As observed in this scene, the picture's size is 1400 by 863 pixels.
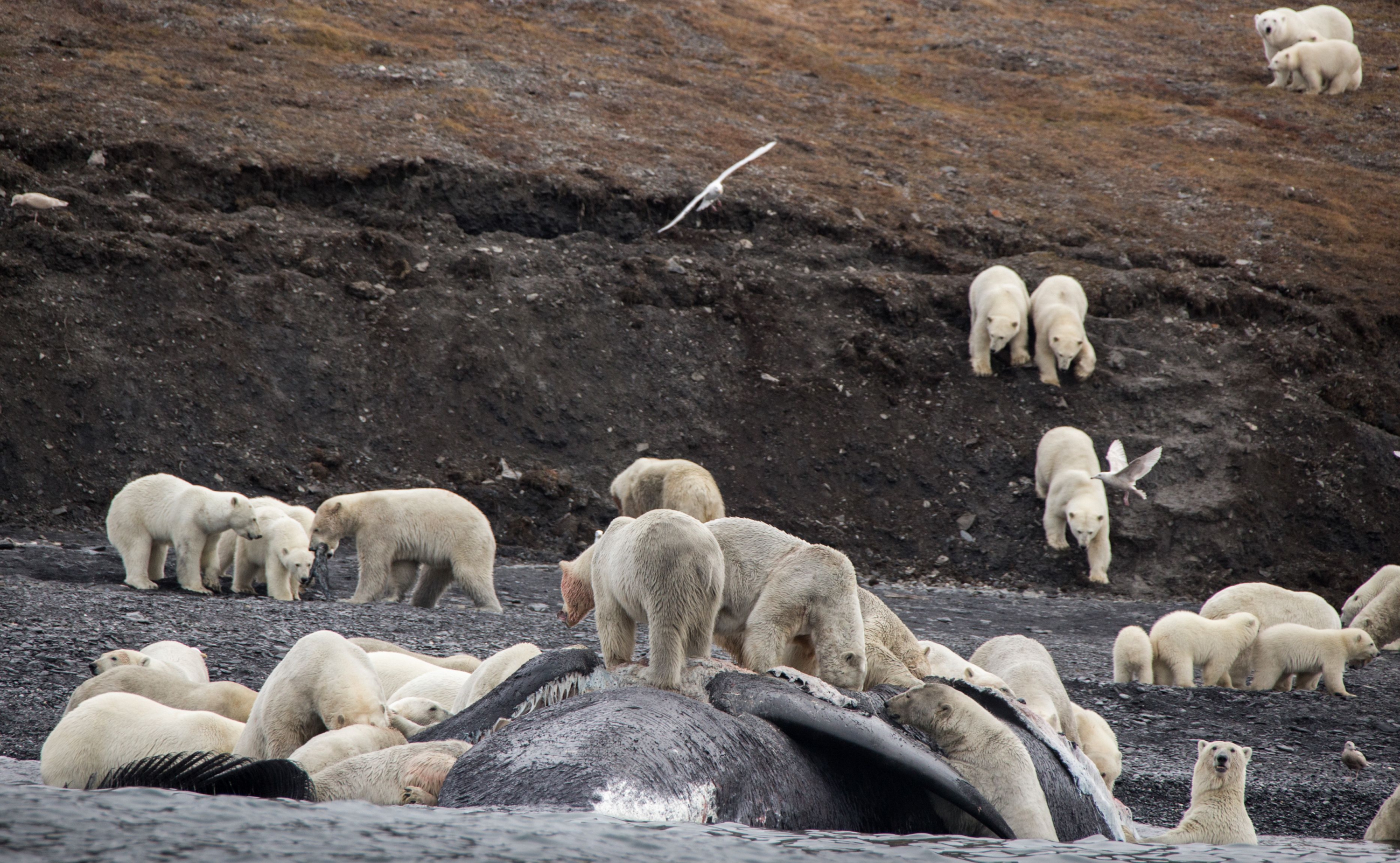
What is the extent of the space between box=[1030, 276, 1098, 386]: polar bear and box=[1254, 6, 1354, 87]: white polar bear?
19210mm

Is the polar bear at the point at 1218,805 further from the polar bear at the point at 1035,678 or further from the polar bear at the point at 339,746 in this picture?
the polar bear at the point at 339,746

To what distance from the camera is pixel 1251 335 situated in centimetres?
2252

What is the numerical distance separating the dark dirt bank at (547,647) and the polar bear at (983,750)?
105 inches

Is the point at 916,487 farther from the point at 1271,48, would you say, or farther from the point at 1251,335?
the point at 1271,48

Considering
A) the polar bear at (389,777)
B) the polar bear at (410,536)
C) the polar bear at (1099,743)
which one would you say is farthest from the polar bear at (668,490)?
the polar bear at (389,777)

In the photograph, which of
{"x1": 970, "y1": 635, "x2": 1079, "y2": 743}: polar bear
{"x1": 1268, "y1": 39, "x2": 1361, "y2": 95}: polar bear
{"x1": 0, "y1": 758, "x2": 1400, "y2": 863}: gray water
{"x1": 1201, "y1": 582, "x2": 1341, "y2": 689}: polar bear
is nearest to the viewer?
{"x1": 0, "y1": 758, "x2": 1400, "y2": 863}: gray water

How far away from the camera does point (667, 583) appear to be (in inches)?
191

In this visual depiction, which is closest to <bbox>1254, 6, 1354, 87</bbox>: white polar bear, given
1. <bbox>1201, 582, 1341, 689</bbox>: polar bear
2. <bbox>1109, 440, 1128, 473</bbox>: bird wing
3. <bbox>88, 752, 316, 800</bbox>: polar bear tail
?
<bbox>1109, 440, 1128, 473</bbox>: bird wing

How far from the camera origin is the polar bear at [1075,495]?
16.5 metres

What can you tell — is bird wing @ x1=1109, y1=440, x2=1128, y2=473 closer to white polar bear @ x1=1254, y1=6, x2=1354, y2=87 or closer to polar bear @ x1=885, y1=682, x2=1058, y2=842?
polar bear @ x1=885, y1=682, x2=1058, y2=842

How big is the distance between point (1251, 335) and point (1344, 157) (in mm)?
14532

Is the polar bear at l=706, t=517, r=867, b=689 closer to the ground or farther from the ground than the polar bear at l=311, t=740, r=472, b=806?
farther from the ground

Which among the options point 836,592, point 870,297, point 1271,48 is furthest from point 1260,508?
point 1271,48

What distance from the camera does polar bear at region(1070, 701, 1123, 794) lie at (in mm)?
6777
